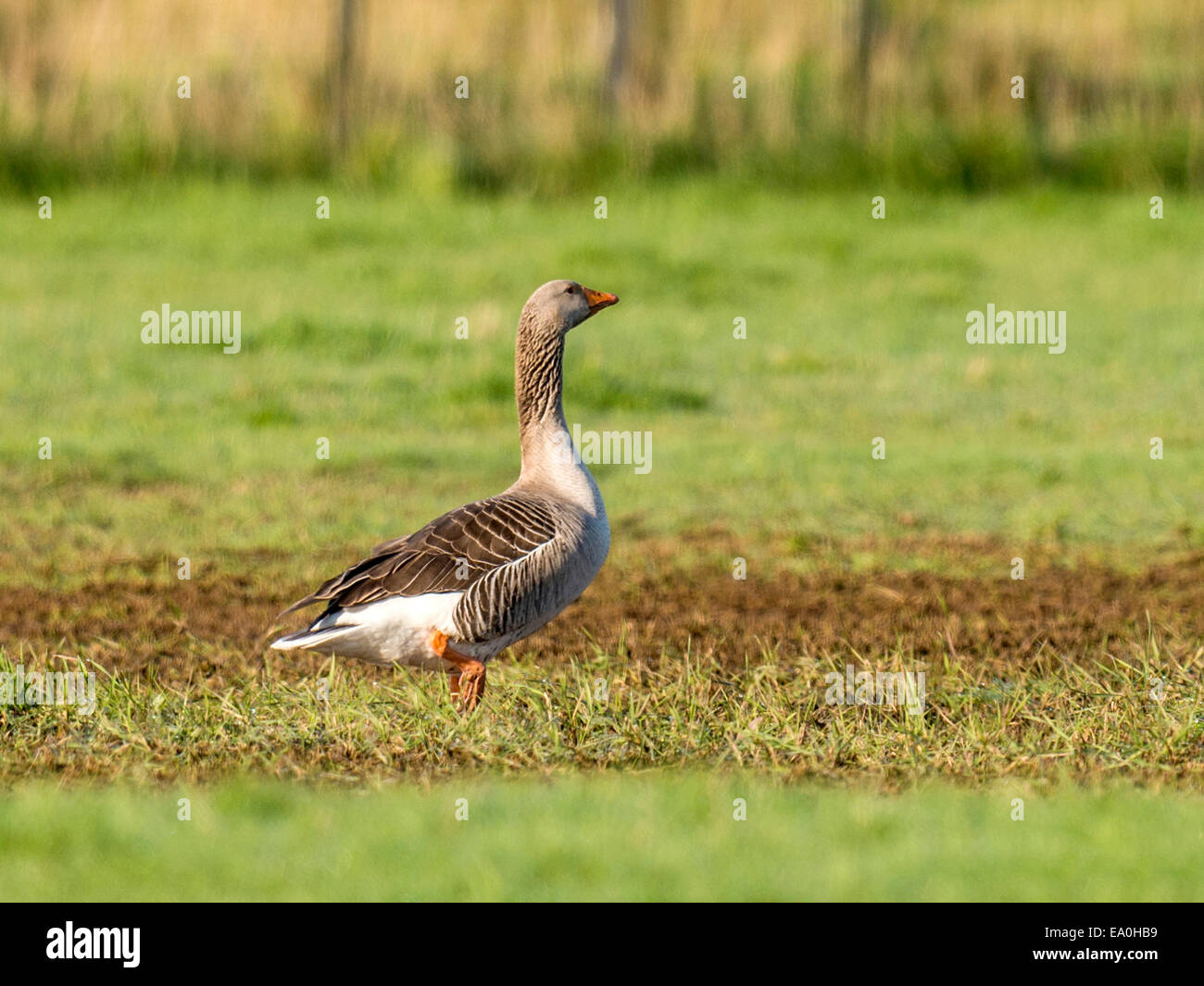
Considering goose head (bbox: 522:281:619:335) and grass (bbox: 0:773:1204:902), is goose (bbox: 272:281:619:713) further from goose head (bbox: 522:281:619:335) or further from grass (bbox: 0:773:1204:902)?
grass (bbox: 0:773:1204:902)

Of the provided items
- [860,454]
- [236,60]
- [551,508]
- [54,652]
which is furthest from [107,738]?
[236,60]

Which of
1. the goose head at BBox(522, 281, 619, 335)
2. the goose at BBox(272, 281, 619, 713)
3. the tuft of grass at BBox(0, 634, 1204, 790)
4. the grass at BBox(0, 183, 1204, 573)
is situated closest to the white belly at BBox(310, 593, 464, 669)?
the goose at BBox(272, 281, 619, 713)

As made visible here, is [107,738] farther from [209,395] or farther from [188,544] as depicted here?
[209,395]

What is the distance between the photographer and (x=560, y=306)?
7973mm

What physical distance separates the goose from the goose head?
2.43ft

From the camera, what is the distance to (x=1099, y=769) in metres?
6.80

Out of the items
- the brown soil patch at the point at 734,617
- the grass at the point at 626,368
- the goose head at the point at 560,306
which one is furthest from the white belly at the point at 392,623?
the grass at the point at 626,368

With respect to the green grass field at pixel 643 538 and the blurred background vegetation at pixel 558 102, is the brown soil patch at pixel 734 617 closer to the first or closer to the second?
the green grass field at pixel 643 538

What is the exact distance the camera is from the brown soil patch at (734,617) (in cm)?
857

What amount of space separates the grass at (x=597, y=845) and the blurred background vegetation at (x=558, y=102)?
1388 cm

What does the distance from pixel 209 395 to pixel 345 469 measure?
6.15 ft

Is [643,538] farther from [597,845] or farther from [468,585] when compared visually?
[597,845]

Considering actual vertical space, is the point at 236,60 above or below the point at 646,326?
above

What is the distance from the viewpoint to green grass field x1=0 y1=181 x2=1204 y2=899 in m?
5.40
